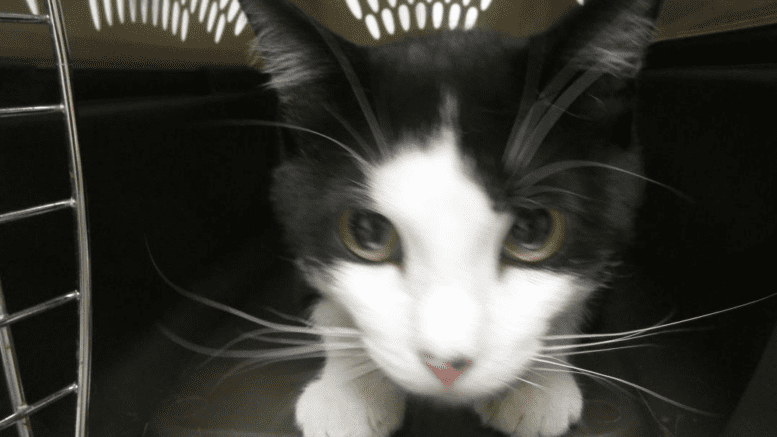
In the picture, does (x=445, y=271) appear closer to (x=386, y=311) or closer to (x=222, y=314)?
(x=386, y=311)

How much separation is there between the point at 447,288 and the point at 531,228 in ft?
0.32

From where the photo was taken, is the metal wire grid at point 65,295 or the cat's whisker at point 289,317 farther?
the cat's whisker at point 289,317

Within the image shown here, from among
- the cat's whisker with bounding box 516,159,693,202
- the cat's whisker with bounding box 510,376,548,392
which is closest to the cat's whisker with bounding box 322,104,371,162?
the cat's whisker with bounding box 516,159,693,202

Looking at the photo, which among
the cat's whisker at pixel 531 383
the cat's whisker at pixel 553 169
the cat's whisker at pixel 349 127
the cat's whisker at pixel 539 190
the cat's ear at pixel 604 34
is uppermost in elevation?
the cat's ear at pixel 604 34

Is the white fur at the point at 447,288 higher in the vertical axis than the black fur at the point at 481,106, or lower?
lower

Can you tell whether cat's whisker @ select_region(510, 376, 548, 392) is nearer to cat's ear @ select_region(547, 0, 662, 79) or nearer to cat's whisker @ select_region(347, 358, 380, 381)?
cat's whisker @ select_region(347, 358, 380, 381)

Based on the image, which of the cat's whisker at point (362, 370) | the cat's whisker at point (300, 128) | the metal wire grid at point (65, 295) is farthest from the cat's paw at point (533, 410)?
the metal wire grid at point (65, 295)

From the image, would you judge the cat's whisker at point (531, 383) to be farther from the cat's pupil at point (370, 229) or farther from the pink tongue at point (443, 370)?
the cat's pupil at point (370, 229)

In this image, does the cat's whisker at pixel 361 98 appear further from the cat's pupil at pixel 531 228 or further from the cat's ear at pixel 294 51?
the cat's pupil at pixel 531 228

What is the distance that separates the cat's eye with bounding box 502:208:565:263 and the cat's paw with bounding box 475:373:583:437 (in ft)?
0.48

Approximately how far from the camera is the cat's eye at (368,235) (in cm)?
46

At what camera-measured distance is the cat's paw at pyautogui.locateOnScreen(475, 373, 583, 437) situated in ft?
1.66

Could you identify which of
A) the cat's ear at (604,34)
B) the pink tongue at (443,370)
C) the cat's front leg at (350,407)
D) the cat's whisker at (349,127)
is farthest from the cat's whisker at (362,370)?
the cat's ear at (604,34)

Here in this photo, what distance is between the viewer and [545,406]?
508mm
